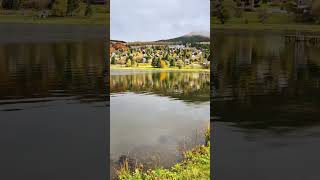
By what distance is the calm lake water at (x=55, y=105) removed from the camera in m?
6.81

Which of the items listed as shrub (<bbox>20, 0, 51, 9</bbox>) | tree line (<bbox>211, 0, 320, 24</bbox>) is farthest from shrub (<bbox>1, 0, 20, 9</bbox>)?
tree line (<bbox>211, 0, 320, 24</bbox>)

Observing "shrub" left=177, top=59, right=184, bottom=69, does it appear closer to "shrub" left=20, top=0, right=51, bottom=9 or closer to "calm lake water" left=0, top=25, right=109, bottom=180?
"calm lake water" left=0, top=25, right=109, bottom=180

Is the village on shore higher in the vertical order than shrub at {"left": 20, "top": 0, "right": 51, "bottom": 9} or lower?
lower

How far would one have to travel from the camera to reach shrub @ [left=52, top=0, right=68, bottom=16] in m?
7.26

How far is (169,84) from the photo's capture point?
801cm

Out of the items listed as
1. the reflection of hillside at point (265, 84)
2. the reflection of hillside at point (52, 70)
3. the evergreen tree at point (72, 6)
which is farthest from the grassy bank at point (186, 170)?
the evergreen tree at point (72, 6)

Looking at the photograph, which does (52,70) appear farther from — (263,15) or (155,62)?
(263,15)

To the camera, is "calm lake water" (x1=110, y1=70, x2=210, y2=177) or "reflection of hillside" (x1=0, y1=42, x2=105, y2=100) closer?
"reflection of hillside" (x1=0, y1=42, x2=105, y2=100)

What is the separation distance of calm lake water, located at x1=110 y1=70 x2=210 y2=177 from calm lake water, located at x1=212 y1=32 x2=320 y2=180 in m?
0.69

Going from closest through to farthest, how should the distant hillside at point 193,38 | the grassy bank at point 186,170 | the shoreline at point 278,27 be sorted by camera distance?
the shoreline at point 278,27 < the grassy bank at point 186,170 < the distant hillside at point 193,38

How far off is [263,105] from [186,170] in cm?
155

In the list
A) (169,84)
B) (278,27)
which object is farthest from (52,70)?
(278,27)

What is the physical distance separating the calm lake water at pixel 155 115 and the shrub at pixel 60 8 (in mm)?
1214

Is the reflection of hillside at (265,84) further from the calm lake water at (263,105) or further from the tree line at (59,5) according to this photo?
the tree line at (59,5)
